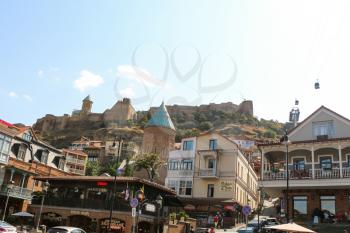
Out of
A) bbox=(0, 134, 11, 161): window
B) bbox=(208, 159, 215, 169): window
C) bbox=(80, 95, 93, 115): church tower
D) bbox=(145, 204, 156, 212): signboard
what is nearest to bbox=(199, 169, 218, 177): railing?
bbox=(208, 159, 215, 169): window

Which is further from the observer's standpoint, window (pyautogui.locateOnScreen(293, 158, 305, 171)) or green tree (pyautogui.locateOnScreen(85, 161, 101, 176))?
green tree (pyautogui.locateOnScreen(85, 161, 101, 176))

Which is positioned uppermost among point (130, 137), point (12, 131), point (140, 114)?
point (140, 114)

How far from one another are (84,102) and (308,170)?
515ft

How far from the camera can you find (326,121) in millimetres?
34938

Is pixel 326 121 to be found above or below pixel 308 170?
above

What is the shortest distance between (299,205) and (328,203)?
2.43 m

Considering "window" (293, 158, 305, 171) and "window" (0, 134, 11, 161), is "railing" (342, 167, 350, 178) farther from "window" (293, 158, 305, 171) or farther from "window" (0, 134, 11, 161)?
"window" (0, 134, 11, 161)

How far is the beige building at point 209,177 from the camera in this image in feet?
156

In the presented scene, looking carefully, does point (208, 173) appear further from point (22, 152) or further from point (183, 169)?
point (22, 152)

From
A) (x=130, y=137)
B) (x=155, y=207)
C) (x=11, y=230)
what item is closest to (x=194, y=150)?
(x=155, y=207)

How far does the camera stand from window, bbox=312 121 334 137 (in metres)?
34.5

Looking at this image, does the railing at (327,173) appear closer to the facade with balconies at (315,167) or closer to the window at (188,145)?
the facade with balconies at (315,167)

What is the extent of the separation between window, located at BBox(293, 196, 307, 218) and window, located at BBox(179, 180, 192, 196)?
19.0m

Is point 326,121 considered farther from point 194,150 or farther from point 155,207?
point 194,150
